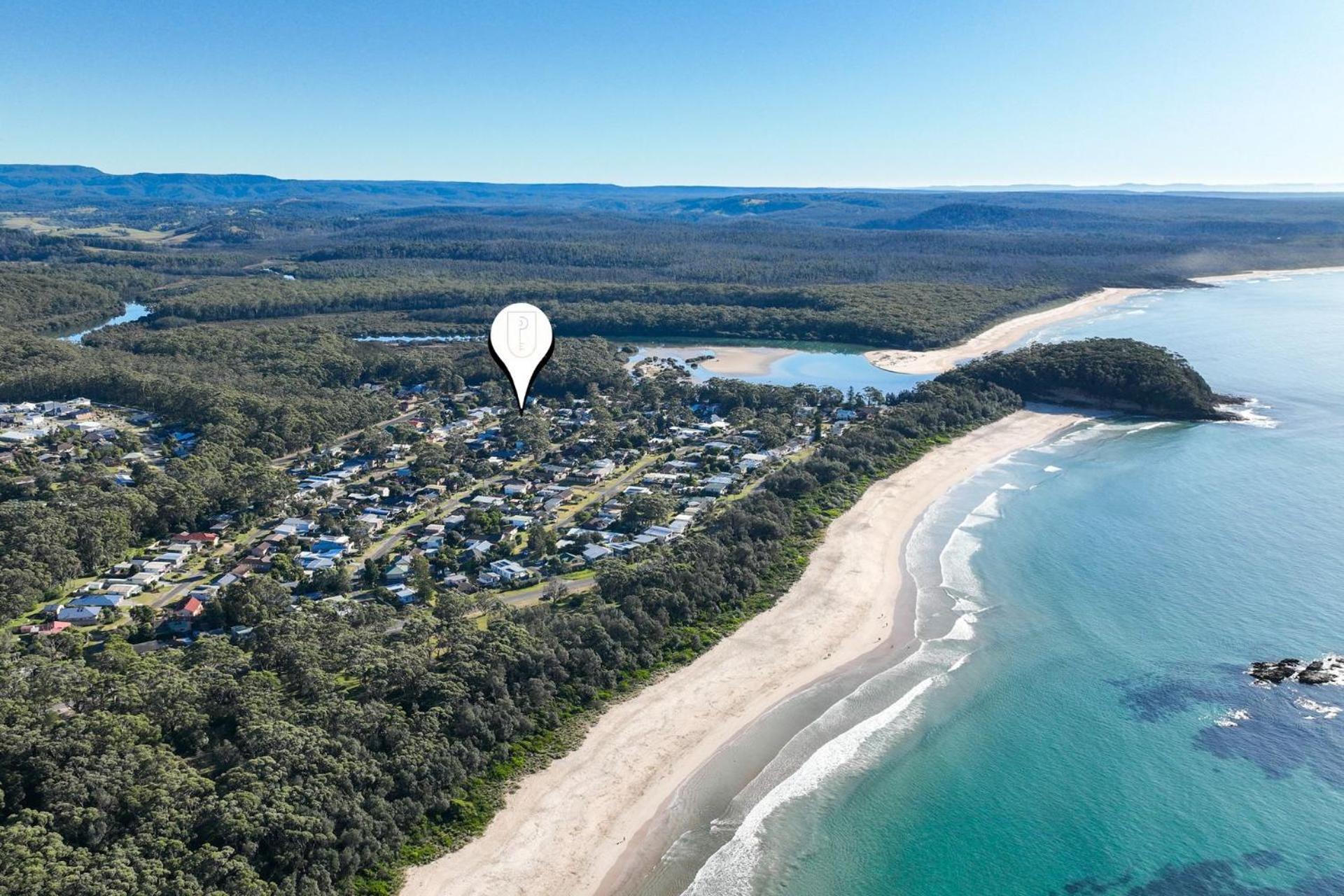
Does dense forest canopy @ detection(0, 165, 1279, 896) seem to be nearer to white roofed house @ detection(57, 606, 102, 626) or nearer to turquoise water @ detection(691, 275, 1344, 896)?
white roofed house @ detection(57, 606, 102, 626)

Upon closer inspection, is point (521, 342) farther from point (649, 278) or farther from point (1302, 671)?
point (649, 278)

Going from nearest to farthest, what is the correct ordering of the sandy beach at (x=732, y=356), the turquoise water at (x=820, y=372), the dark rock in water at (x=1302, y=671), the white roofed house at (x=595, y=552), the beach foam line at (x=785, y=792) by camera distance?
the beach foam line at (x=785, y=792) < the dark rock in water at (x=1302, y=671) < the white roofed house at (x=595, y=552) < the turquoise water at (x=820, y=372) < the sandy beach at (x=732, y=356)

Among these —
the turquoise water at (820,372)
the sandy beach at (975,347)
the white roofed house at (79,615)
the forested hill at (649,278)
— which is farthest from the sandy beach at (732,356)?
the white roofed house at (79,615)

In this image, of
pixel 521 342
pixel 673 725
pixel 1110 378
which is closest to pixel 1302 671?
pixel 673 725

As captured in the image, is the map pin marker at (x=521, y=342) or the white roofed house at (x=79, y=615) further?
the white roofed house at (x=79, y=615)

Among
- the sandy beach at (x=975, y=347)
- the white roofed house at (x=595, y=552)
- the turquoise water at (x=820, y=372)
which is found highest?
the sandy beach at (x=975, y=347)

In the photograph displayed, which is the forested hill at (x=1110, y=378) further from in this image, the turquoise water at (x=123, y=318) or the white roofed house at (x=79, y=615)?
the turquoise water at (x=123, y=318)

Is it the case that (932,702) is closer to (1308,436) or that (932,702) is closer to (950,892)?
(950,892)
